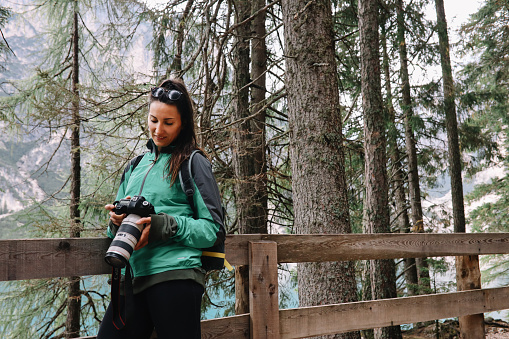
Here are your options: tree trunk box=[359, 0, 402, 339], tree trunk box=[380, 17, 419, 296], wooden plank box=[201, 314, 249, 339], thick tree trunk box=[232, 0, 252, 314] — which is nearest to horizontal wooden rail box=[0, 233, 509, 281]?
wooden plank box=[201, 314, 249, 339]

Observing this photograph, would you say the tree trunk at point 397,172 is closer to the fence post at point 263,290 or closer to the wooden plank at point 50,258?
the fence post at point 263,290

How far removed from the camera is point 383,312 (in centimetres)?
314

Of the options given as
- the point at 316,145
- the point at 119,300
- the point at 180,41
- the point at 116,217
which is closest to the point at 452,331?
the point at 316,145

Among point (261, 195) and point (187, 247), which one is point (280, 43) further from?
point (187, 247)

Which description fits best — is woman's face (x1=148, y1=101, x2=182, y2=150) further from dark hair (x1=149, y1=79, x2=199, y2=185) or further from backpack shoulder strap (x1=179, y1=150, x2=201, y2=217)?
backpack shoulder strap (x1=179, y1=150, x2=201, y2=217)

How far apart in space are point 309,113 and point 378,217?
3556 millimetres

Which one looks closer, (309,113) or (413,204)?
(309,113)

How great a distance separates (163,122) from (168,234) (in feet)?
1.94

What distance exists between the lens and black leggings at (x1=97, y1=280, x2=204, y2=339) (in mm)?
1721

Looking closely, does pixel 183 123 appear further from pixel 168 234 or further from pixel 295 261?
pixel 295 261

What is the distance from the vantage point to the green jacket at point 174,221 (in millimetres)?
1751

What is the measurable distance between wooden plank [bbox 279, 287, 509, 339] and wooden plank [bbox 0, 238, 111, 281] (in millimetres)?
1221

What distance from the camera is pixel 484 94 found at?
12.0m

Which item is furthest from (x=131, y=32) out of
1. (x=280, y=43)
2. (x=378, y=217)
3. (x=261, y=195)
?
(x=378, y=217)
